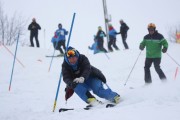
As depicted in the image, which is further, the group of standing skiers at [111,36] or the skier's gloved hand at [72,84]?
the group of standing skiers at [111,36]

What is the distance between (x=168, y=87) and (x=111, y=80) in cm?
469

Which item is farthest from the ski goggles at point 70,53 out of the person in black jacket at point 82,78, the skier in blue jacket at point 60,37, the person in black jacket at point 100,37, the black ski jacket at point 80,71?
the person in black jacket at point 100,37

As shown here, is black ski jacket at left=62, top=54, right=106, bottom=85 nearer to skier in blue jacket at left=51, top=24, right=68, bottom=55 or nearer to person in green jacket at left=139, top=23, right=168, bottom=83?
person in green jacket at left=139, top=23, right=168, bottom=83

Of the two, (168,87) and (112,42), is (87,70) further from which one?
(112,42)

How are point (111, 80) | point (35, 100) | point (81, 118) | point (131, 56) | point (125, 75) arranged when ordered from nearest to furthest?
point (81, 118) < point (35, 100) < point (111, 80) < point (125, 75) < point (131, 56)

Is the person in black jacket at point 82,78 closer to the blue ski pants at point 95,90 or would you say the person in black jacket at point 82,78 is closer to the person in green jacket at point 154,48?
the blue ski pants at point 95,90

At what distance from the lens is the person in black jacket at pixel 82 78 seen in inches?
241

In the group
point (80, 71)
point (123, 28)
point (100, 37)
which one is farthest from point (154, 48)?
point (100, 37)

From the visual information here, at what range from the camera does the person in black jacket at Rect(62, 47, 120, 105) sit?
20.0 ft

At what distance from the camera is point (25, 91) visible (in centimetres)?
987

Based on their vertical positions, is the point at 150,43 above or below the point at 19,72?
above

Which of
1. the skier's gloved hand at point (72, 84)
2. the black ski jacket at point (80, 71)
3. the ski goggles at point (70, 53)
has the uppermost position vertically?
the ski goggles at point (70, 53)

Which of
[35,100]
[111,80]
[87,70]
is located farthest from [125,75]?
[87,70]

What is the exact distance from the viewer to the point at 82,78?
5.93 meters
